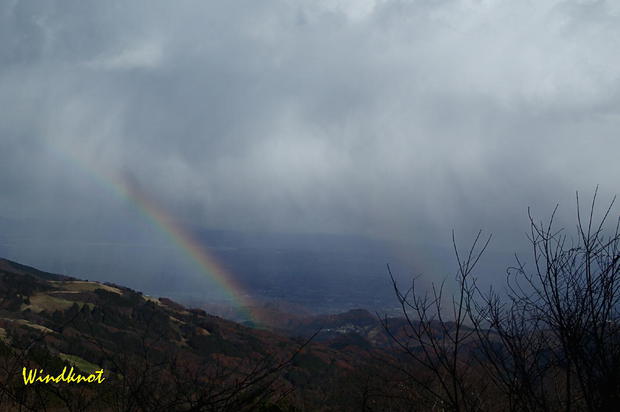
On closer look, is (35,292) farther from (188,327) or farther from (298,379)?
(298,379)

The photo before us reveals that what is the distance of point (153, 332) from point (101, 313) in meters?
13.9

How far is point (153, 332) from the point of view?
87.9 metres

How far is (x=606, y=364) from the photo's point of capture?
368 centimetres

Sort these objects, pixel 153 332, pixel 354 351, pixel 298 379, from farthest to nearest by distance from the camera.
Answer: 1. pixel 354 351
2. pixel 153 332
3. pixel 298 379

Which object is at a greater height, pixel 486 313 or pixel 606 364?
pixel 486 313

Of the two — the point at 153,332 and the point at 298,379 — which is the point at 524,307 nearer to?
the point at 298,379

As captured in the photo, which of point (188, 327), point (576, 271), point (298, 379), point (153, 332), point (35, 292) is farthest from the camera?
point (188, 327)

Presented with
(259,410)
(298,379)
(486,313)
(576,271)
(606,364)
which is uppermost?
(576,271)

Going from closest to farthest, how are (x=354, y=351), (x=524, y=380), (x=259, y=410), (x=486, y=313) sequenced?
(x=524, y=380), (x=486, y=313), (x=259, y=410), (x=354, y=351)

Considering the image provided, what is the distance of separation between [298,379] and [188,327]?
43.0 meters

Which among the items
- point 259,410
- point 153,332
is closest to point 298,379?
point 153,332

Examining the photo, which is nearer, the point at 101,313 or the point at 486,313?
the point at 486,313

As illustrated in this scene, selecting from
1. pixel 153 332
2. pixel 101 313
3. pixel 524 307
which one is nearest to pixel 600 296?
pixel 524 307

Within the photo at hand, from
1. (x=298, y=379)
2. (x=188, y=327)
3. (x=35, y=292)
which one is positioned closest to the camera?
(x=298, y=379)
